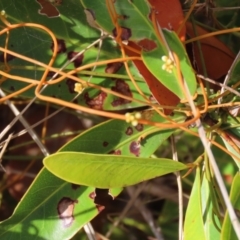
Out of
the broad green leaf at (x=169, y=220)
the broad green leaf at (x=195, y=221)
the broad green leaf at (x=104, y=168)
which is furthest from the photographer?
the broad green leaf at (x=169, y=220)

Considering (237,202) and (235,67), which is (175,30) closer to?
(235,67)

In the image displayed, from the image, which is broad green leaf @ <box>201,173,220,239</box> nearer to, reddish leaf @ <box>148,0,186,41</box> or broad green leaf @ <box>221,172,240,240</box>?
broad green leaf @ <box>221,172,240,240</box>

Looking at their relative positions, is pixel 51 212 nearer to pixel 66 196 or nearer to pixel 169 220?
pixel 66 196

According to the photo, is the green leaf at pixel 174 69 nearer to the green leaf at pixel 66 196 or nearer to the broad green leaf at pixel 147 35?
the broad green leaf at pixel 147 35

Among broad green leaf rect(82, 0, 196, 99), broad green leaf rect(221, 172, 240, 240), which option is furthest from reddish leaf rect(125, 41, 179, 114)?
broad green leaf rect(221, 172, 240, 240)

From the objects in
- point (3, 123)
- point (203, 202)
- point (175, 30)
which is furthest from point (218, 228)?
point (3, 123)

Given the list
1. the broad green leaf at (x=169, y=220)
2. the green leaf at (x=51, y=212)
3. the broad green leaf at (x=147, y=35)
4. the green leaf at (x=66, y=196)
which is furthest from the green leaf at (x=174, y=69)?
the broad green leaf at (x=169, y=220)

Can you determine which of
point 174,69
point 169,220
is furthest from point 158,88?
point 169,220
